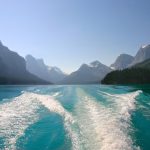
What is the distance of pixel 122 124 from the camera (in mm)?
18641

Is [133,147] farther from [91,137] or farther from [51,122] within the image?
[51,122]

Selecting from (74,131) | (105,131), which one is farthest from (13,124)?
(105,131)

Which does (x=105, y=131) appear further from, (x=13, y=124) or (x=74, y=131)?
(x=13, y=124)

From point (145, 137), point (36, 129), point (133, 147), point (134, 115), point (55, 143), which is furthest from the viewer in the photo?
point (134, 115)

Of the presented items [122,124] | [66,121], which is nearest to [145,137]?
[122,124]

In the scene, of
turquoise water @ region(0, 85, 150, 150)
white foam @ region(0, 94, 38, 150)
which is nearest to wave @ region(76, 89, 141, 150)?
turquoise water @ region(0, 85, 150, 150)

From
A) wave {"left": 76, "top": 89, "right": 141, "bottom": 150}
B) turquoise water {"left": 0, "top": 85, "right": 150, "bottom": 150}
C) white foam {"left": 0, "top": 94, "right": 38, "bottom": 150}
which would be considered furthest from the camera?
white foam {"left": 0, "top": 94, "right": 38, "bottom": 150}

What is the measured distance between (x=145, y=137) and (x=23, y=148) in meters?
7.16

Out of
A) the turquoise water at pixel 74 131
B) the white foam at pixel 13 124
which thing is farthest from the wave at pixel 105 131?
the white foam at pixel 13 124

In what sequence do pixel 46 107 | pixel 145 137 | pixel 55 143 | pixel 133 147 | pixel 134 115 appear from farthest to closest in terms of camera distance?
pixel 46 107, pixel 134 115, pixel 145 137, pixel 55 143, pixel 133 147

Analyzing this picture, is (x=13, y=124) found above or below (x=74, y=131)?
above

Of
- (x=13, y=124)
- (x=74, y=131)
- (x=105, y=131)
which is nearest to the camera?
(x=105, y=131)

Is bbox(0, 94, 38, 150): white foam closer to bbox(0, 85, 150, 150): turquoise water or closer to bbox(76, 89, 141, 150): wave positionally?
bbox(0, 85, 150, 150): turquoise water

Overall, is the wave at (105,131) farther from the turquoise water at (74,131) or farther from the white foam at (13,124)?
the white foam at (13,124)
